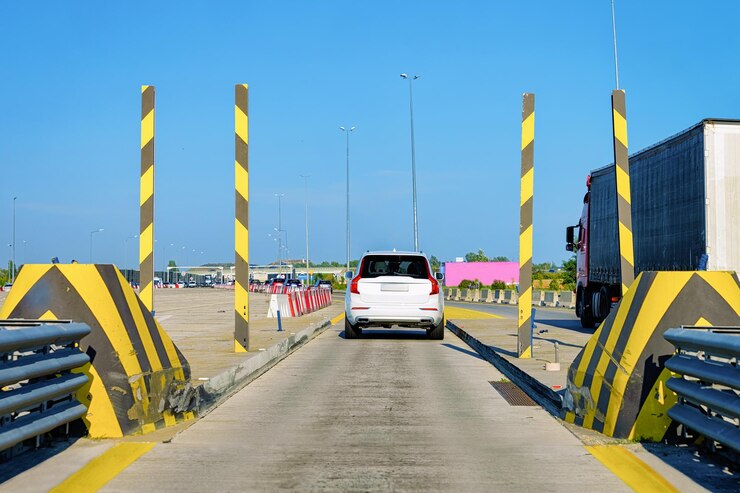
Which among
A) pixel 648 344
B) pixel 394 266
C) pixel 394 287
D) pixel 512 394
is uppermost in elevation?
pixel 394 266

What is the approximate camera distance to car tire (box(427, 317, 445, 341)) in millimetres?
19719

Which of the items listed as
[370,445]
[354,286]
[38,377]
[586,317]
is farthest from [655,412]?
[586,317]

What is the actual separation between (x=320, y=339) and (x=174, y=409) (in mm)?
12330

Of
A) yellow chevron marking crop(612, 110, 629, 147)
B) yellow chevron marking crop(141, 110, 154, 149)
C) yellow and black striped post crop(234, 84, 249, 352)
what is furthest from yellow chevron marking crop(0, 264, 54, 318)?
yellow chevron marking crop(612, 110, 629, 147)

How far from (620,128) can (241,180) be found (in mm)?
5979

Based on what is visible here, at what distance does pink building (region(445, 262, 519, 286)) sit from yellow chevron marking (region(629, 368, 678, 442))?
408 feet

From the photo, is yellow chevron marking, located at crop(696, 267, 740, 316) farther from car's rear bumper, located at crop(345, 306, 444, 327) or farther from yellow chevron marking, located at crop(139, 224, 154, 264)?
car's rear bumper, located at crop(345, 306, 444, 327)

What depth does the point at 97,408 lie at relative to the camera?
23.1 feet

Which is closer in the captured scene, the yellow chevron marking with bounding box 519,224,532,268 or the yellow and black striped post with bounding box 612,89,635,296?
the yellow and black striped post with bounding box 612,89,635,296

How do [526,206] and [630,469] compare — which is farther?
[526,206]

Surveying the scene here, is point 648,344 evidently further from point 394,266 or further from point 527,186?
point 394,266

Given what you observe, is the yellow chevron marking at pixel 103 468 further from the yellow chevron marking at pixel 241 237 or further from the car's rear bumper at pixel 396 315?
the car's rear bumper at pixel 396 315

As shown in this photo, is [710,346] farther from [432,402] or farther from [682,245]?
[682,245]

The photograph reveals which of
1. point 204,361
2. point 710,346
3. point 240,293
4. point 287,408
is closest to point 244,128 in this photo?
point 240,293
